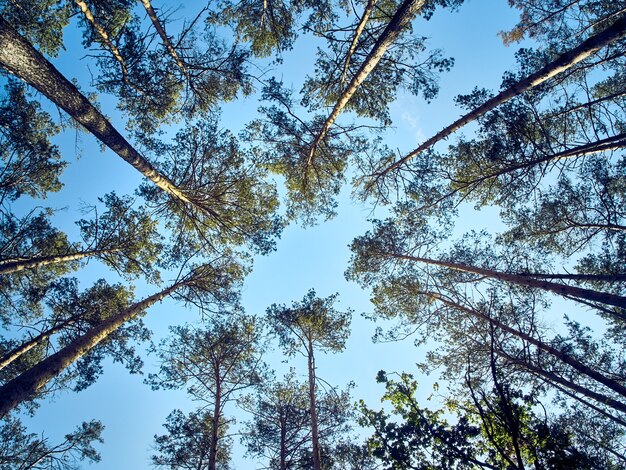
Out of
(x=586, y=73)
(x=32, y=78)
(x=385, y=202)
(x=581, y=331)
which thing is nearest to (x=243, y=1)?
(x=32, y=78)

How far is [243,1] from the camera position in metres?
8.49

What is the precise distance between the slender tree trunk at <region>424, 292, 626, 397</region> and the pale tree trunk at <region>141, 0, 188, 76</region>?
28.3ft

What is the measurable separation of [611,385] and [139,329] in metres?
12.7

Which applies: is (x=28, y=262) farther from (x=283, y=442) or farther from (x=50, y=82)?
(x=283, y=442)

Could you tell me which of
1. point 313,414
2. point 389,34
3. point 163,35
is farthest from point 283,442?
point 163,35

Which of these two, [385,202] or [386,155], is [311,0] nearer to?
[386,155]

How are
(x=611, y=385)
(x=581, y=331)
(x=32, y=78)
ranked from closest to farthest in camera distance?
(x=32, y=78), (x=611, y=385), (x=581, y=331)

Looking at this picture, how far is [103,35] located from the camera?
23.4 feet

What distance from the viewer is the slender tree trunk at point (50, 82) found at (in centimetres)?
476

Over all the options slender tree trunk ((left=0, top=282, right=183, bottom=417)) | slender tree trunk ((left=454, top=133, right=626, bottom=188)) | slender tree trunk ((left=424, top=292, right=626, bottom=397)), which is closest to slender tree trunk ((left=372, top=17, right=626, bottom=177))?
slender tree trunk ((left=454, top=133, right=626, bottom=188))

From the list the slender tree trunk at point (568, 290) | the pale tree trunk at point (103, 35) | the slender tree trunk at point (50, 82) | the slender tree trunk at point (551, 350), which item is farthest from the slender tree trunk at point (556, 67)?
the pale tree trunk at point (103, 35)

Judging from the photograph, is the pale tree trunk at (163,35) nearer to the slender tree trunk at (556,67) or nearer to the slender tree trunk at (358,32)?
the slender tree trunk at (358,32)

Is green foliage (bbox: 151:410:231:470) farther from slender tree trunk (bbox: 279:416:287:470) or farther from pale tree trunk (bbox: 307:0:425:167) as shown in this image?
pale tree trunk (bbox: 307:0:425:167)

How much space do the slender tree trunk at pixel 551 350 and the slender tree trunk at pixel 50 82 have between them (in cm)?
704
